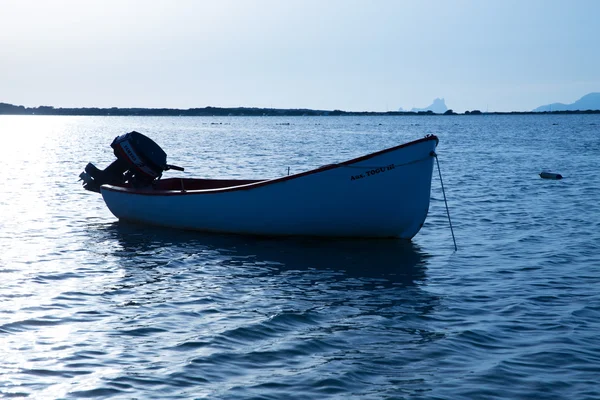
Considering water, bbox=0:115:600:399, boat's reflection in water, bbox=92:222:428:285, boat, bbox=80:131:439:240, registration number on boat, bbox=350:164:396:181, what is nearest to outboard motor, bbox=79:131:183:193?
boat, bbox=80:131:439:240

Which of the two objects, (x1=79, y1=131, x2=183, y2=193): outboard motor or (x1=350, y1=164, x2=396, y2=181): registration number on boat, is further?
(x1=79, y1=131, x2=183, y2=193): outboard motor

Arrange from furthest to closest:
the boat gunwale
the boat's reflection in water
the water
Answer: the boat gunwale
the boat's reflection in water
the water

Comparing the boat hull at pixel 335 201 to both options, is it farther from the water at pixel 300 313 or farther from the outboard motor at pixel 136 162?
the outboard motor at pixel 136 162

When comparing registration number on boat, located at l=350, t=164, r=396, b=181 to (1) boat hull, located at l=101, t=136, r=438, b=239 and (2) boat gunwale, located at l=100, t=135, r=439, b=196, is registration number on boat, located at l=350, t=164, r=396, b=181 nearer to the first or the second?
(1) boat hull, located at l=101, t=136, r=438, b=239

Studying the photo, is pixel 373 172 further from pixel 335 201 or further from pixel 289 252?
pixel 289 252

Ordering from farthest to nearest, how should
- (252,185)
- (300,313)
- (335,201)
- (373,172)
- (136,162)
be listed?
(136,162), (252,185), (335,201), (373,172), (300,313)

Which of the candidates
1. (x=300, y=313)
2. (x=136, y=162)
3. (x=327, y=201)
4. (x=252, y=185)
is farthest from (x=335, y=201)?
(x=136, y=162)

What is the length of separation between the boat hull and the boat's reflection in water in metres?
0.28

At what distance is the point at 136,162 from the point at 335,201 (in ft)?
19.8

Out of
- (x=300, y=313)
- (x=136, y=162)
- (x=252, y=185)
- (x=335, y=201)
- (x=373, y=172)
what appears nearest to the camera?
(x=300, y=313)

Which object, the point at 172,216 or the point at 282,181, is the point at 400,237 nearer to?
the point at 282,181

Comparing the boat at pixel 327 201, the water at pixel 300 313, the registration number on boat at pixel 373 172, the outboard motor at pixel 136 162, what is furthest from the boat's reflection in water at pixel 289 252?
the outboard motor at pixel 136 162

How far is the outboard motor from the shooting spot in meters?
18.2

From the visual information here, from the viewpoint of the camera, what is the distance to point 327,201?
49.5 feet
